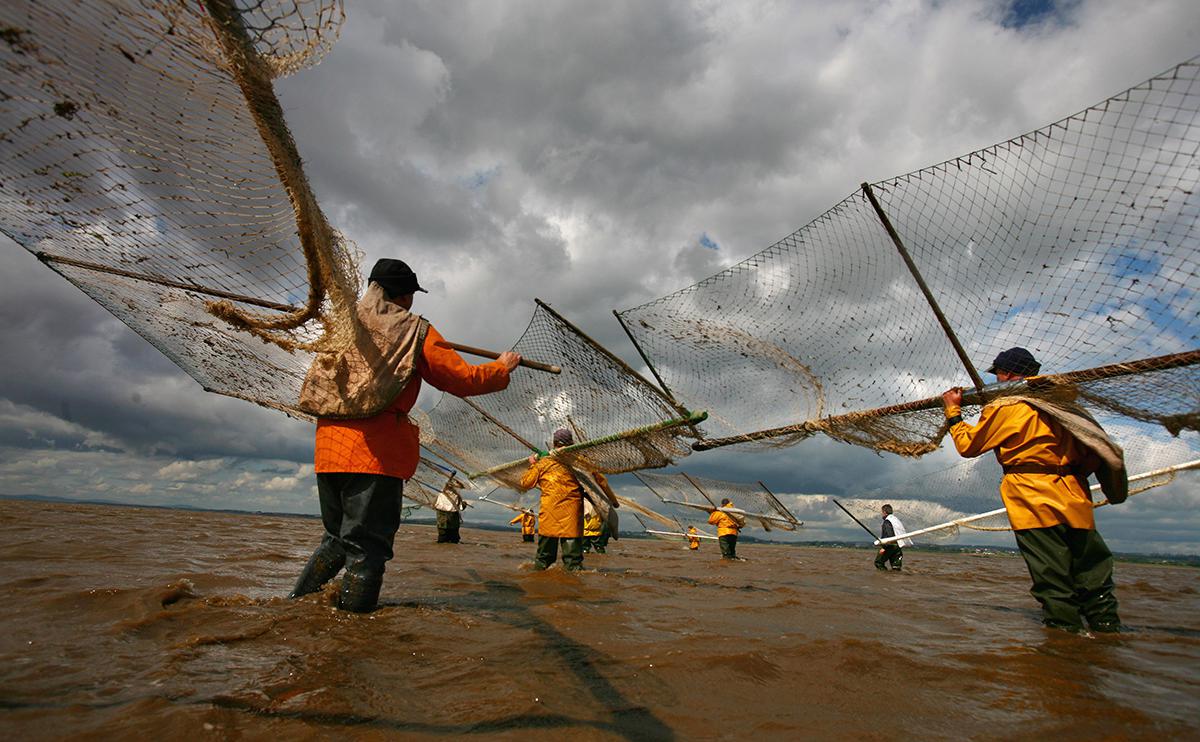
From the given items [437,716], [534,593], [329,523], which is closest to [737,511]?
[534,593]

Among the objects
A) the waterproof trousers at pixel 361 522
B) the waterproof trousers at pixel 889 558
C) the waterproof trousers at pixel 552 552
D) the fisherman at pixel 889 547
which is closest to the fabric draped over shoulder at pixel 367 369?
the waterproof trousers at pixel 361 522

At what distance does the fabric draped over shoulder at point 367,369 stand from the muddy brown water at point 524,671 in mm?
1086

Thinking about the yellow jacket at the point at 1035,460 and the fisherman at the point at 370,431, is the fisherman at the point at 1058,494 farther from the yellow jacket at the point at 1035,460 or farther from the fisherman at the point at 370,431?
the fisherman at the point at 370,431

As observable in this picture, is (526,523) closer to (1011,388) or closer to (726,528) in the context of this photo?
(726,528)

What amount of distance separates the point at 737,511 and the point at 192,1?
15.0 metres

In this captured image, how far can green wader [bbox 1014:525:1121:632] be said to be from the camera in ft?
11.6

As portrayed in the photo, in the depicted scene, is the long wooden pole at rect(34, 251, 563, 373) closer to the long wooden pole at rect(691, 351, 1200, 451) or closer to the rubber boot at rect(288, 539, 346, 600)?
the rubber boot at rect(288, 539, 346, 600)

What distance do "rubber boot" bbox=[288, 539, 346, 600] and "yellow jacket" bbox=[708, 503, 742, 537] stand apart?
41.8 ft

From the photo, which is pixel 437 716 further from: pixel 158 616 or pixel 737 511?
pixel 737 511

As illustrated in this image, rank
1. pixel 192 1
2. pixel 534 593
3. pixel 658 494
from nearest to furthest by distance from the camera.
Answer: pixel 192 1 < pixel 534 593 < pixel 658 494

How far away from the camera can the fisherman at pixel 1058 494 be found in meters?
3.55

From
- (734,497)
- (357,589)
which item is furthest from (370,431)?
(734,497)

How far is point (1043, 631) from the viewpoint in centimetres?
371

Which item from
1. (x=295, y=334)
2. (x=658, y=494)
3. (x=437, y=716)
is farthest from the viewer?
(x=658, y=494)
